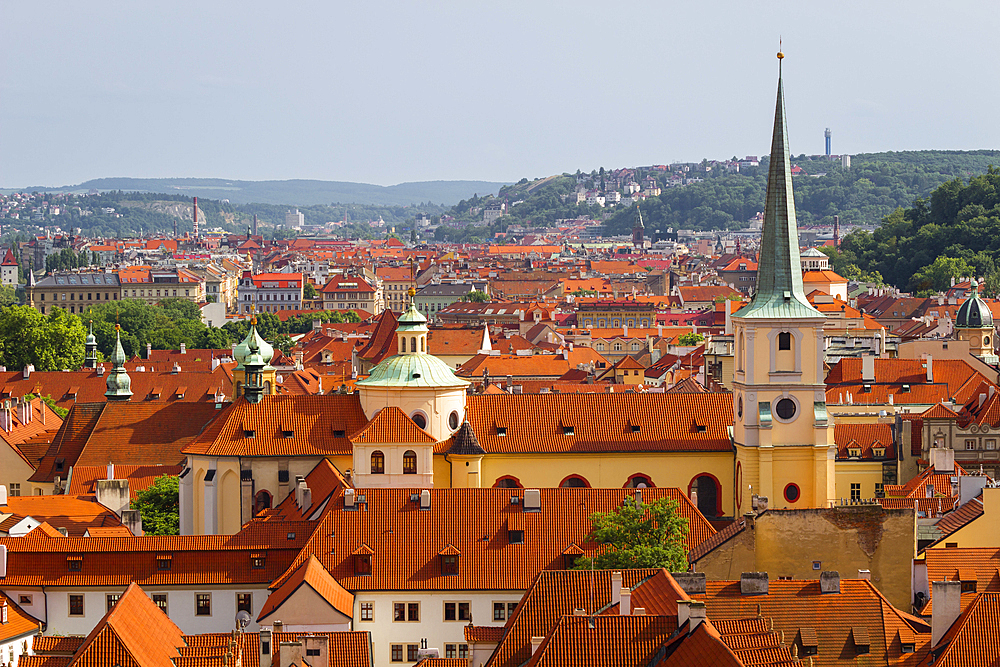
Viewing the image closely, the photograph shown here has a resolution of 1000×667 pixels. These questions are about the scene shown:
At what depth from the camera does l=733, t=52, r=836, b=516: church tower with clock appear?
64750mm

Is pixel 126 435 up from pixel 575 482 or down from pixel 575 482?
up

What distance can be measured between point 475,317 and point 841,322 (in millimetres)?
58105

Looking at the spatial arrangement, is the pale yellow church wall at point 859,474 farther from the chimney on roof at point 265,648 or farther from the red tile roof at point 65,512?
the chimney on roof at point 265,648

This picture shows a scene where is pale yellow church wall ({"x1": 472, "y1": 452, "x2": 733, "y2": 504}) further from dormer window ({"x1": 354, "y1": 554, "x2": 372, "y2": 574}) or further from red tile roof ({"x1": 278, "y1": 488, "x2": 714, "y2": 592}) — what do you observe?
dormer window ({"x1": 354, "y1": 554, "x2": 372, "y2": 574})

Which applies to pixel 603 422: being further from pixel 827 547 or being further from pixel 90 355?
pixel 90 355

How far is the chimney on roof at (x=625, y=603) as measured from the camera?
134ft

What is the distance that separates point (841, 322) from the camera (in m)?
140

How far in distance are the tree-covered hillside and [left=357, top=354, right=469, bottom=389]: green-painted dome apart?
11060cm

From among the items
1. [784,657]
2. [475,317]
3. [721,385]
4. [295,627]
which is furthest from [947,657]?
[475,317]

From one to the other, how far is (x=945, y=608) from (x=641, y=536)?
486 inches

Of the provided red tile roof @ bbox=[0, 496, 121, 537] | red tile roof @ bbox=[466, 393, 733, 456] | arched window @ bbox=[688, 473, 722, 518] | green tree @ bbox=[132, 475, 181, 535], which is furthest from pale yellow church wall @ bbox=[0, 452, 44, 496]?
arched window @ bbox=[688, 473, 722, 518]

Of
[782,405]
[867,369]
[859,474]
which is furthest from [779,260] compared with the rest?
[867,369]

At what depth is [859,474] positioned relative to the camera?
80.3m

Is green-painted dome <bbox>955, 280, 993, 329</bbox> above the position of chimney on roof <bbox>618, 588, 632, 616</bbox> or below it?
above
